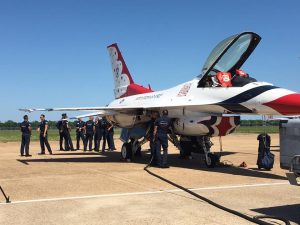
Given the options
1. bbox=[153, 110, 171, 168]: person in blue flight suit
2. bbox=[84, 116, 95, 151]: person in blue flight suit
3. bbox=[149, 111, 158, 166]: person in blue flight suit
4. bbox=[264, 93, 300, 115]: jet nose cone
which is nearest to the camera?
bbox=[264, 93, 300, 115]: jet nose cone

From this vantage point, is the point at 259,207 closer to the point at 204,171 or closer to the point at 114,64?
the point at 204,171

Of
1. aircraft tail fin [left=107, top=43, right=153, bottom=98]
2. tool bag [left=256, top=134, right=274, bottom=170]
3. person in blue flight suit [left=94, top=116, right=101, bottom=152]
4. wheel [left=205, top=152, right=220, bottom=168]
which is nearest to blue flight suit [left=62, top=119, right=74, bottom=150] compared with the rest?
person in blue flight suit [left=94, top=116, right=101, bottom=152]

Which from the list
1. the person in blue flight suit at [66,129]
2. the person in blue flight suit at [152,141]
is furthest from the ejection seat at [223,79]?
the person in blue flight suit at [66,129]

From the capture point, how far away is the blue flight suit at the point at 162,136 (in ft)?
36.9

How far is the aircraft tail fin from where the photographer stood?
16777 millimetres

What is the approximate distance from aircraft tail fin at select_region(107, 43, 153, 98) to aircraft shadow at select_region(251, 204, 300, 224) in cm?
1114

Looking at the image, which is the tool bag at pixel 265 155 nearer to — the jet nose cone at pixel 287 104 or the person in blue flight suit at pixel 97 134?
the jet nose cone at pixel 287 104

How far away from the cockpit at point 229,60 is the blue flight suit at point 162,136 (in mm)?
1630

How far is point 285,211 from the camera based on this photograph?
5594 mm

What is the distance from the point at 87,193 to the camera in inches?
282

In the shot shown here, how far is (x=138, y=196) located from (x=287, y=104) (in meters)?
4.33

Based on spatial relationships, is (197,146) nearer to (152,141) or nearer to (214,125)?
(152,141)

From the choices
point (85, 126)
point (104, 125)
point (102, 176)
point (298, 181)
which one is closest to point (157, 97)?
point (102, 176)

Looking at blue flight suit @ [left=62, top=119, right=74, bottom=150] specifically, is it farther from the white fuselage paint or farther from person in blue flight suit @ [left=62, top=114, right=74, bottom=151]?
the white fuselage paint
